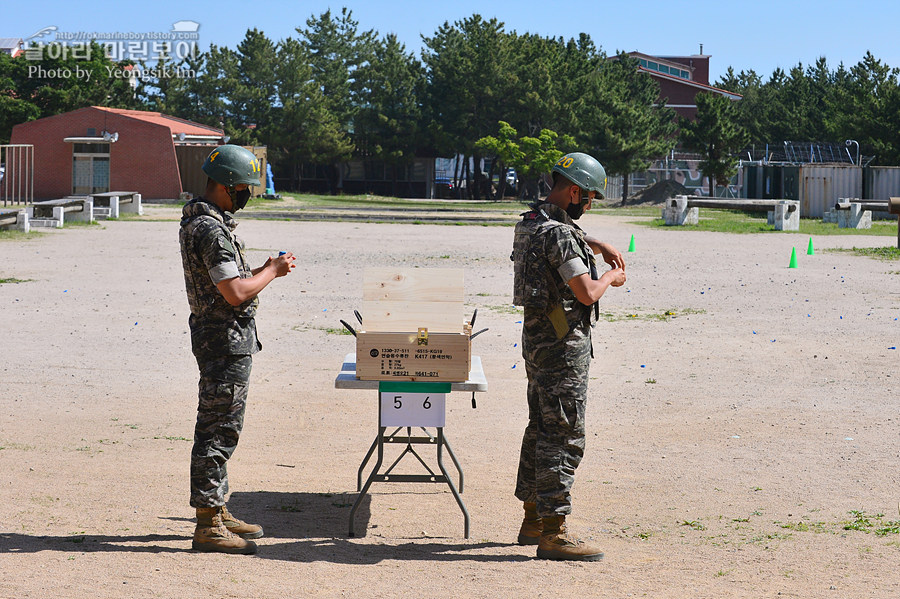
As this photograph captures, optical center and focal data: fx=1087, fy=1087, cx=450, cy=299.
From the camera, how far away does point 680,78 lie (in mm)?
76250

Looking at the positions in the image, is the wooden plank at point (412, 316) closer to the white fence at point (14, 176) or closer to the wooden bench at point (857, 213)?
the white fence at point (14, 176)

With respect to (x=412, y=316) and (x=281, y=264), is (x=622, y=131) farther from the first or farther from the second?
(x=281, y=264)

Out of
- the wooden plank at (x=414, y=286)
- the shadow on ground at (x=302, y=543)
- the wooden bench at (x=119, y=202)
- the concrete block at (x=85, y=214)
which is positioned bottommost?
the shadow on ground at (x=302, y=543)

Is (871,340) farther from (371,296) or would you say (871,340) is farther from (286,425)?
(371,296)

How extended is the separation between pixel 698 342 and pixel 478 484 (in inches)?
243

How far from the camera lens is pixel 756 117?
7744 cm

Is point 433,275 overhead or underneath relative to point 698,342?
overhead

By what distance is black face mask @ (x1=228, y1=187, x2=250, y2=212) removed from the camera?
17.0ft

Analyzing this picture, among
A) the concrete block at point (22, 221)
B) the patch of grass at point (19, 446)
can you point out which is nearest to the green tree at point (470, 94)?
the concrete block at point (22, 221)

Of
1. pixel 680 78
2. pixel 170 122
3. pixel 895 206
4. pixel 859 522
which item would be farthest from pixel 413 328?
pixel 680 78

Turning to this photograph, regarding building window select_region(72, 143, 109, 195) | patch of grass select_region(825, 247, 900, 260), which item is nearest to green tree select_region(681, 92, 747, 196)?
building window select_region(72, 143, 109, 195)

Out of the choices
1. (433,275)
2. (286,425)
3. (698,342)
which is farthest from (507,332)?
(433,275)

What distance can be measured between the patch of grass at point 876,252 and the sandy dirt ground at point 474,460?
8.47 meters

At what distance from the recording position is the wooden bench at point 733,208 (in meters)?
34.0
